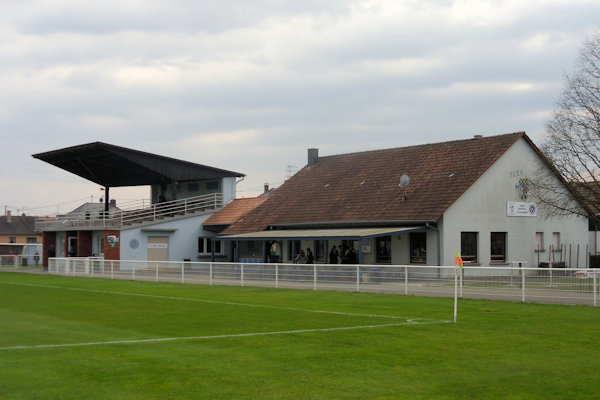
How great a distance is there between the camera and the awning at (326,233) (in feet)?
116

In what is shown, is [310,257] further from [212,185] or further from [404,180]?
[212,185]

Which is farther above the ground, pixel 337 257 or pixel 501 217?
pixel 501 217

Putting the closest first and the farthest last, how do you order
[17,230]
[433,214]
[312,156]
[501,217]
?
1. [433,214]
2. [501,217]
3. [312,156]
4. [17,230]

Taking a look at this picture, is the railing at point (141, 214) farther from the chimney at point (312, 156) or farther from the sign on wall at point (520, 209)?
the sign on wall at point (520, 209)

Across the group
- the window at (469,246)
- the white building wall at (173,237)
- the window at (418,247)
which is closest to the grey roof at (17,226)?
the white building wall at (173,237)

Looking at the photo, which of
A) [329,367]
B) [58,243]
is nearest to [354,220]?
[58,243]

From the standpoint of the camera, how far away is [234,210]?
52.4 meters

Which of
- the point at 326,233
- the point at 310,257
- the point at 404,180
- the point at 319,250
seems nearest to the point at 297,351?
Answer: the point at 326,233

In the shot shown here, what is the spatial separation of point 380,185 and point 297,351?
30134 mm

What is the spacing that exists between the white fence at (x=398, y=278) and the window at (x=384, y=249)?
943 centimetres

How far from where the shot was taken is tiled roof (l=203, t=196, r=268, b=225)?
5106 centimetres

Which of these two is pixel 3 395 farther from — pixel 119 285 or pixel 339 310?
pixel 119 285

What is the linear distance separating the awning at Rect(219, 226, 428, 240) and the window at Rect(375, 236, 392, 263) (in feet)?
3.52

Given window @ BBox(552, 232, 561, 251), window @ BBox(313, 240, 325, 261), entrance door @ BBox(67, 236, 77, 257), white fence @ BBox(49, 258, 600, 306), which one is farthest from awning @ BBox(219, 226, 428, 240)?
entrance door @ BBox(67, 236, 77, 257)
